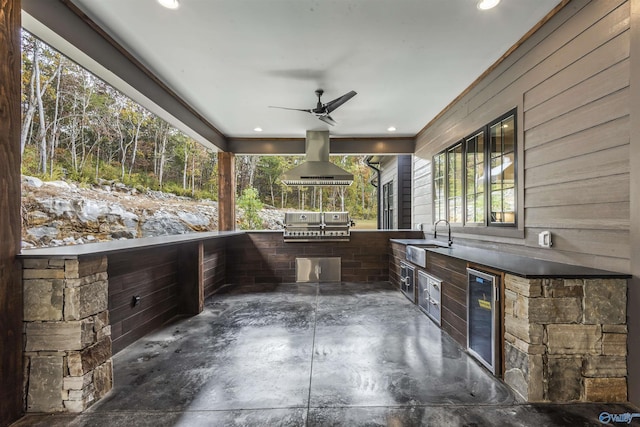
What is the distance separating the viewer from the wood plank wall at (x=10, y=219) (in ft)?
5.21

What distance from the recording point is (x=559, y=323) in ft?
5.75

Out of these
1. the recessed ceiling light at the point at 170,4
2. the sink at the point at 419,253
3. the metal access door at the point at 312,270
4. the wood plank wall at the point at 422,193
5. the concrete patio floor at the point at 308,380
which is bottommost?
the concrete patio floor at the point at 308,380

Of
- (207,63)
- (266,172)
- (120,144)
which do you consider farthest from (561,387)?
(266,172)

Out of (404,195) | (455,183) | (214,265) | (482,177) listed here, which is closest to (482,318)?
(482,177)

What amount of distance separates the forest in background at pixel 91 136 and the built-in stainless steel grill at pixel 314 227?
1.65 meters

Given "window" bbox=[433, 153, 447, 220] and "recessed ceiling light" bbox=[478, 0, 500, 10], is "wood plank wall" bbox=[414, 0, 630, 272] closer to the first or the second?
"recessed ceiling light" bbox=[478, 0, 500, 10]

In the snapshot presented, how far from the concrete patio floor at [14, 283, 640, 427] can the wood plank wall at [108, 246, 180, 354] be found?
0.48ft

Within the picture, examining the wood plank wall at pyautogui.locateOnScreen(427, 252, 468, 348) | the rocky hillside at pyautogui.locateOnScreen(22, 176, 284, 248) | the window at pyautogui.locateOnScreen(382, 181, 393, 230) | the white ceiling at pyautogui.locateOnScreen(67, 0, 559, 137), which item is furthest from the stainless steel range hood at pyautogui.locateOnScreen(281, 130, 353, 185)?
the window at pyautogui.locateOnScreen(382, 181, 393, 230)

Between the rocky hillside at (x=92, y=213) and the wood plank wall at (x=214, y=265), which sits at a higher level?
the rocky hillside at (x=92, y=213)

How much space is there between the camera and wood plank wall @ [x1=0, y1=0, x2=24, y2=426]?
1.59 metres

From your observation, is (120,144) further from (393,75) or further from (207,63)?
(393,75)

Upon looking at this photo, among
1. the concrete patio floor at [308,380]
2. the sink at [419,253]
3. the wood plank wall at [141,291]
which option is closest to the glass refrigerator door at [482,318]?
the concrete patio floor at [308,380]

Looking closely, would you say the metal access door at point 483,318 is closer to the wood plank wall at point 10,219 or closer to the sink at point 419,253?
the sink at point 419,253

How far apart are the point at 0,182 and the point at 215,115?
3.10 meters
